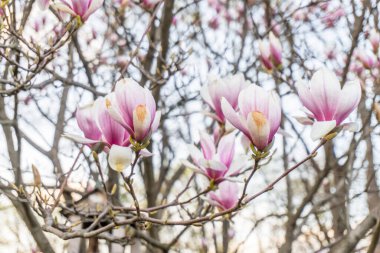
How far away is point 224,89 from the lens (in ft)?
4.11

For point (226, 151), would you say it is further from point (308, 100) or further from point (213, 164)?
point (308, 100)

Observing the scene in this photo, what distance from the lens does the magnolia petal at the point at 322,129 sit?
0.91 meters

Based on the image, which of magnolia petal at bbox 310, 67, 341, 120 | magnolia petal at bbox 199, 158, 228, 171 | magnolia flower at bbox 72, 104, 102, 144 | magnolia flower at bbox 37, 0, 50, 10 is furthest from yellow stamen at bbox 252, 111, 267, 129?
magnolia flower at bbox 37, 0, 50, 10

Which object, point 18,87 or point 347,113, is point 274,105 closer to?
point 347,113

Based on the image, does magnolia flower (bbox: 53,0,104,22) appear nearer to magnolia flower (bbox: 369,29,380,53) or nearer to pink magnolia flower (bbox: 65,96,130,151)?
pink magnolia flower (bbox: 65,96,130,151)

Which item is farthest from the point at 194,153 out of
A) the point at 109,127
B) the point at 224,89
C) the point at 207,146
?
the point at 109,127

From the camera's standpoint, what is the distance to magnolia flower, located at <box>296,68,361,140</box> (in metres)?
0.94

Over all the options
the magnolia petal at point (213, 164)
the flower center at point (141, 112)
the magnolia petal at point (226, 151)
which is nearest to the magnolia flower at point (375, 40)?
the magnolia petal at point (226, 151)

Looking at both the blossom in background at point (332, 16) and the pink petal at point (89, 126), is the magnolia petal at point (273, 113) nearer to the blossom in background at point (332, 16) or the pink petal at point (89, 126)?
the pink petal at point (89, 126)

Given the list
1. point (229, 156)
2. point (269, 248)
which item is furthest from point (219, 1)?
point (269, 248)

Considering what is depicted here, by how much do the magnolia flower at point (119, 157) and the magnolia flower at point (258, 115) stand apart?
19 centimetres

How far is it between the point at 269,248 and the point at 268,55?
17.5 ft

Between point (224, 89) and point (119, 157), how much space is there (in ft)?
1.32

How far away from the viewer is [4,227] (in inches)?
276
